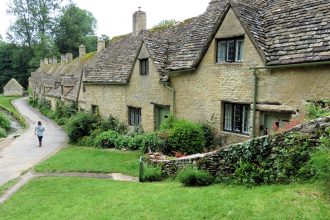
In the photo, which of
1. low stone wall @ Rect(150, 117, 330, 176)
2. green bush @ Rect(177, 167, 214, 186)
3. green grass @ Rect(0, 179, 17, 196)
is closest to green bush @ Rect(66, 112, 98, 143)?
green grass @ Rect(0, 179, 17, 196)

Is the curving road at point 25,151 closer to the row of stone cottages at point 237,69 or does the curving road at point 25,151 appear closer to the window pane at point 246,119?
the row of stone cottages at point 237,69

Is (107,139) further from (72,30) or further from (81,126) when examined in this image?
(72,30)

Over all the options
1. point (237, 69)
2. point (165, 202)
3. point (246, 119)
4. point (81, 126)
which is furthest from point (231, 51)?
point (81, 126)

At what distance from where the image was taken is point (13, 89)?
84688mm

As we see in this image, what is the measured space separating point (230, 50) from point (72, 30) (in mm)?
80838

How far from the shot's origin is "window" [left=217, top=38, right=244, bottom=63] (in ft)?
48.7

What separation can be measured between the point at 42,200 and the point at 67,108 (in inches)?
1136

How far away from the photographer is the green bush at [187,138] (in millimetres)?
15609

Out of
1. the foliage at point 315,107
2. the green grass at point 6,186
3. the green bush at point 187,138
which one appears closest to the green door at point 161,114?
the green bush at point 187,138

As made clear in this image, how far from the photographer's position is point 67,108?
38.9 meters

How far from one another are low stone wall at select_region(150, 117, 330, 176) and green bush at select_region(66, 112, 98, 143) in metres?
15.5

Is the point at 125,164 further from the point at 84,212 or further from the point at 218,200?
the point at 218,200

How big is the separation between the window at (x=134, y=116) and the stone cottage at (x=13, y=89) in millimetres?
71934

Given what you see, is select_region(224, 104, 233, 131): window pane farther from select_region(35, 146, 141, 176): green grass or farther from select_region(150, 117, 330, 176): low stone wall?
select_region(150, 117, 330, 176): low stone wall
